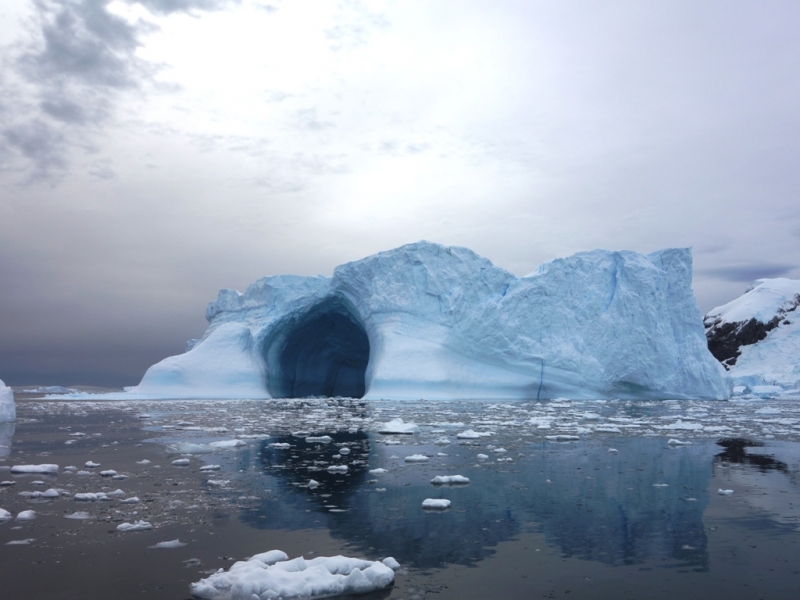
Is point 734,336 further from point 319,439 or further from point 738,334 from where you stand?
point 319,439

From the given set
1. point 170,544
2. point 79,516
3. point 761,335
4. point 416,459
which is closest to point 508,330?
point 416,459

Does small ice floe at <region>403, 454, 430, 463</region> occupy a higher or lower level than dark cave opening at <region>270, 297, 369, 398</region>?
lower

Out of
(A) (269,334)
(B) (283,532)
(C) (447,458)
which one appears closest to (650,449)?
(C) (447,458)

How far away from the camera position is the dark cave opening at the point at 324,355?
26392 mm

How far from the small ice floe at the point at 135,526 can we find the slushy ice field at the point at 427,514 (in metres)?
0.03

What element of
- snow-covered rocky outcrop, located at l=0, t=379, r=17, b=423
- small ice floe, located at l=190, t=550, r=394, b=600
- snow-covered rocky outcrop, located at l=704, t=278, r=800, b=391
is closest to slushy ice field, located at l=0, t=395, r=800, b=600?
small ice floe, located at l=190, t=550, r=394, b=600

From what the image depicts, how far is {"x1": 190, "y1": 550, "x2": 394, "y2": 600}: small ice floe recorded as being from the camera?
2.96 meters

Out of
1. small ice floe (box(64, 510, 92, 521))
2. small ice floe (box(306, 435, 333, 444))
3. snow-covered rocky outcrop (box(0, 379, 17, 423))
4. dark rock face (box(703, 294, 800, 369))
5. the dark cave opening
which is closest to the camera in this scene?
small ice floe (box(64, 510, 92, 521))

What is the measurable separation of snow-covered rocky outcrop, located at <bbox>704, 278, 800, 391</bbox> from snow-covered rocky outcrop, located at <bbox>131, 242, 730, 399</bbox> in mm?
15083

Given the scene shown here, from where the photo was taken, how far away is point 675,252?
22797 millimetres

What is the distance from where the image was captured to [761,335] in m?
39.9

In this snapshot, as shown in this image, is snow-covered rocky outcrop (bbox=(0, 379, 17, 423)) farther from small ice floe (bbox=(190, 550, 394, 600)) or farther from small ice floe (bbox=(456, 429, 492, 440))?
small ice floe (bbox=(190, 550, 394, 600))

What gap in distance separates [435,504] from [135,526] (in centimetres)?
224

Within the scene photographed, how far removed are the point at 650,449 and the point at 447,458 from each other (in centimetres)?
298
